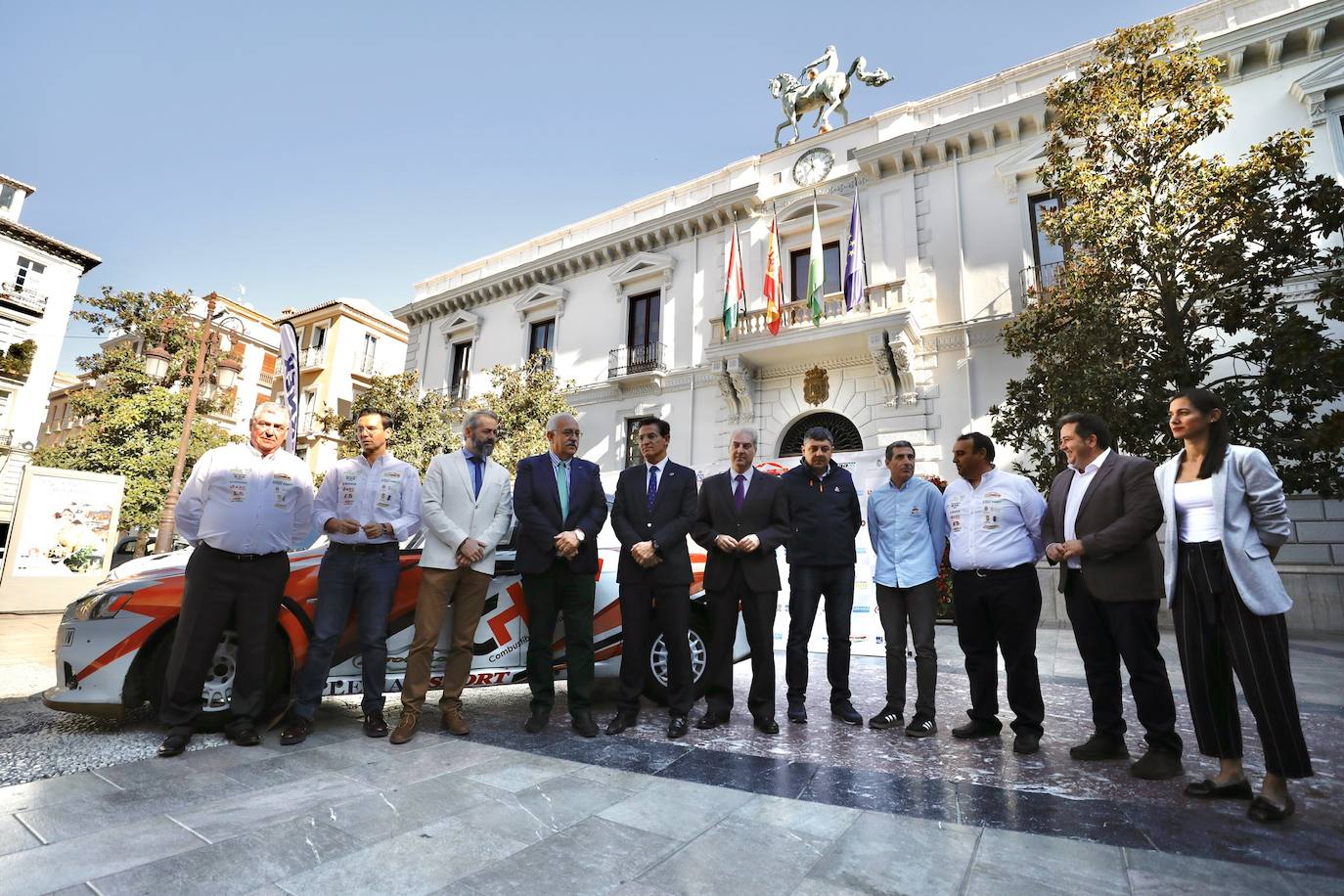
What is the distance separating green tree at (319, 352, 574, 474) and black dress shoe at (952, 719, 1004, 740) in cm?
1346

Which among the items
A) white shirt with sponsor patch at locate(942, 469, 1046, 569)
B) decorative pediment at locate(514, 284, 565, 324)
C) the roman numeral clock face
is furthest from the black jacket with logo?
decorative pediment at locate(514, 284, 565, 324)

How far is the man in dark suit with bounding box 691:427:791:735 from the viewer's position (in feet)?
13.4

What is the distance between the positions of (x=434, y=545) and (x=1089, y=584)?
3775 mm

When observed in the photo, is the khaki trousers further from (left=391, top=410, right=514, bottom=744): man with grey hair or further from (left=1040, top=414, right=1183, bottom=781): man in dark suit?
(left=1040, top=414, right=1183, bottom=781): man in dark suit

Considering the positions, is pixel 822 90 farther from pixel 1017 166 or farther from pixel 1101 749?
pixel 1101 749

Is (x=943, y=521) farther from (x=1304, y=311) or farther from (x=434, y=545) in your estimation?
(x=1304, y=311)

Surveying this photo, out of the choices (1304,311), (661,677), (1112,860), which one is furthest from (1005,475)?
(1304,311)

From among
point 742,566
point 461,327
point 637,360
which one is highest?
point 461,327

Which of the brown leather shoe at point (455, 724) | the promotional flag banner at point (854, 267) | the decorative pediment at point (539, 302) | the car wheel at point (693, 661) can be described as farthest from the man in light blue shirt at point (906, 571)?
the decorative pediment at point (539, 302)

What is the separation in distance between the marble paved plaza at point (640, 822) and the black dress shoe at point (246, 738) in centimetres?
10

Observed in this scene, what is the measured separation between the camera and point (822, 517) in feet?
14.5

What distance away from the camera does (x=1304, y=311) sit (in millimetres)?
10828

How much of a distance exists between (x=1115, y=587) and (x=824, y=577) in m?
1.68

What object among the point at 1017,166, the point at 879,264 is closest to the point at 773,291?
the point at 879,264
